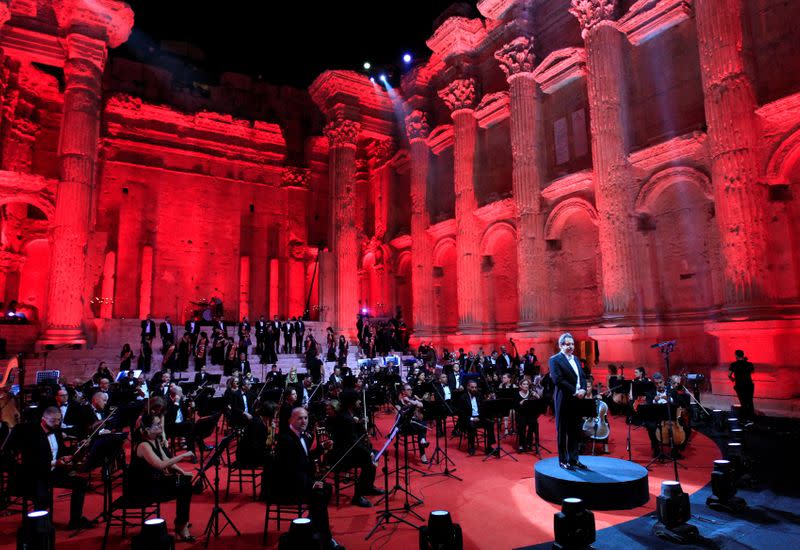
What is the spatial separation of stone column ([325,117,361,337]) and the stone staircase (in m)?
2.19

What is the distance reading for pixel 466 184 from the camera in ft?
72.1

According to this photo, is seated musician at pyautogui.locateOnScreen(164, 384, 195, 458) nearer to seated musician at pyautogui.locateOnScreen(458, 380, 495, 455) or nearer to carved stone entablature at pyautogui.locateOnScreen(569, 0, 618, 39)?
seated musician at pyautogui.locateOnScreen(458, 380, 495, 455)

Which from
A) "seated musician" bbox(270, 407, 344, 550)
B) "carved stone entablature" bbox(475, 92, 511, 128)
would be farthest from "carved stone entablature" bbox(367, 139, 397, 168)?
"seated musician" bbox(270, 407, 344, 550)

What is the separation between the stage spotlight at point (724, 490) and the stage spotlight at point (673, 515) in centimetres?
90

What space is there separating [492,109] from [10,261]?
2254cm

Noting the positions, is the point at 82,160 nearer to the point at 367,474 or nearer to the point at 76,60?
the point at 76,60

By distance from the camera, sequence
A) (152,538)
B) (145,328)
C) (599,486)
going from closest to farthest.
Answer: (152,538)
(599,486)
(145,328)

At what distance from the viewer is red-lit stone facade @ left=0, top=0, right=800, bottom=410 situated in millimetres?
12891

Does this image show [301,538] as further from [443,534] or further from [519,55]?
[519,55]

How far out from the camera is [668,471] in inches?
307

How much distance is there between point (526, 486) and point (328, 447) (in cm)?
296

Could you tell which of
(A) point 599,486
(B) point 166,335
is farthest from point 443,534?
(B) point 166,335

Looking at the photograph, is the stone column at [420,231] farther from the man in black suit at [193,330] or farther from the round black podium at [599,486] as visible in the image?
the round black podium at [599,486]

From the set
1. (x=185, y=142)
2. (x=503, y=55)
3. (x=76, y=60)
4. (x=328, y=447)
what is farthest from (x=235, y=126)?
(x=328, y=447)
